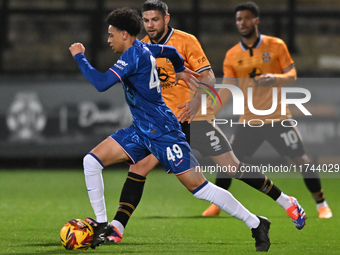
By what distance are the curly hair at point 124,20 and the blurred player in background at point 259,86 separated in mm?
2315

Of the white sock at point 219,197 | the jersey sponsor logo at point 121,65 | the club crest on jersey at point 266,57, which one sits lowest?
the white sock at point 219,197

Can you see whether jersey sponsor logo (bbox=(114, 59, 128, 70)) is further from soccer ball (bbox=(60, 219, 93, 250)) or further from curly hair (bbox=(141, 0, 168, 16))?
soccer ball (bbox=(60, 219, 93, 250))

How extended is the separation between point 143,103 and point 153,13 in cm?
96

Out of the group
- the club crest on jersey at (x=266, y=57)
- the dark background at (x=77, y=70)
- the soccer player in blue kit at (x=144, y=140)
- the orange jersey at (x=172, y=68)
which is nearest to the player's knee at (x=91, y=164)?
the soccer player in blue kit at (x=144, y=140)

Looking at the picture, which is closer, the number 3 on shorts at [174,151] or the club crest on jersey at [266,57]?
the number 3 on shorts at [174,151]

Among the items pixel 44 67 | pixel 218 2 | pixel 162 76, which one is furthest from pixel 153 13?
pixel 218 2

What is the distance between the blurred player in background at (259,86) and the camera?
6.45 metres

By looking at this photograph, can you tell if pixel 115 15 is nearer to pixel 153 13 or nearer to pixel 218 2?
pixel 153 13

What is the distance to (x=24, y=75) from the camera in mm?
12141

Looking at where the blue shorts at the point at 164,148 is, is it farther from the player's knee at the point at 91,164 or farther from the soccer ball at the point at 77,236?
the soccer ball at the point at 77,236

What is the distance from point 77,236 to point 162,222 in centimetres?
193

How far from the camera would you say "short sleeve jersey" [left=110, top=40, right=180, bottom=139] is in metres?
4.30

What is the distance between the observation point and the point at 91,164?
175 inches

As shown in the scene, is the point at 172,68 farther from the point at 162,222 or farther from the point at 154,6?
the point at 162,222
